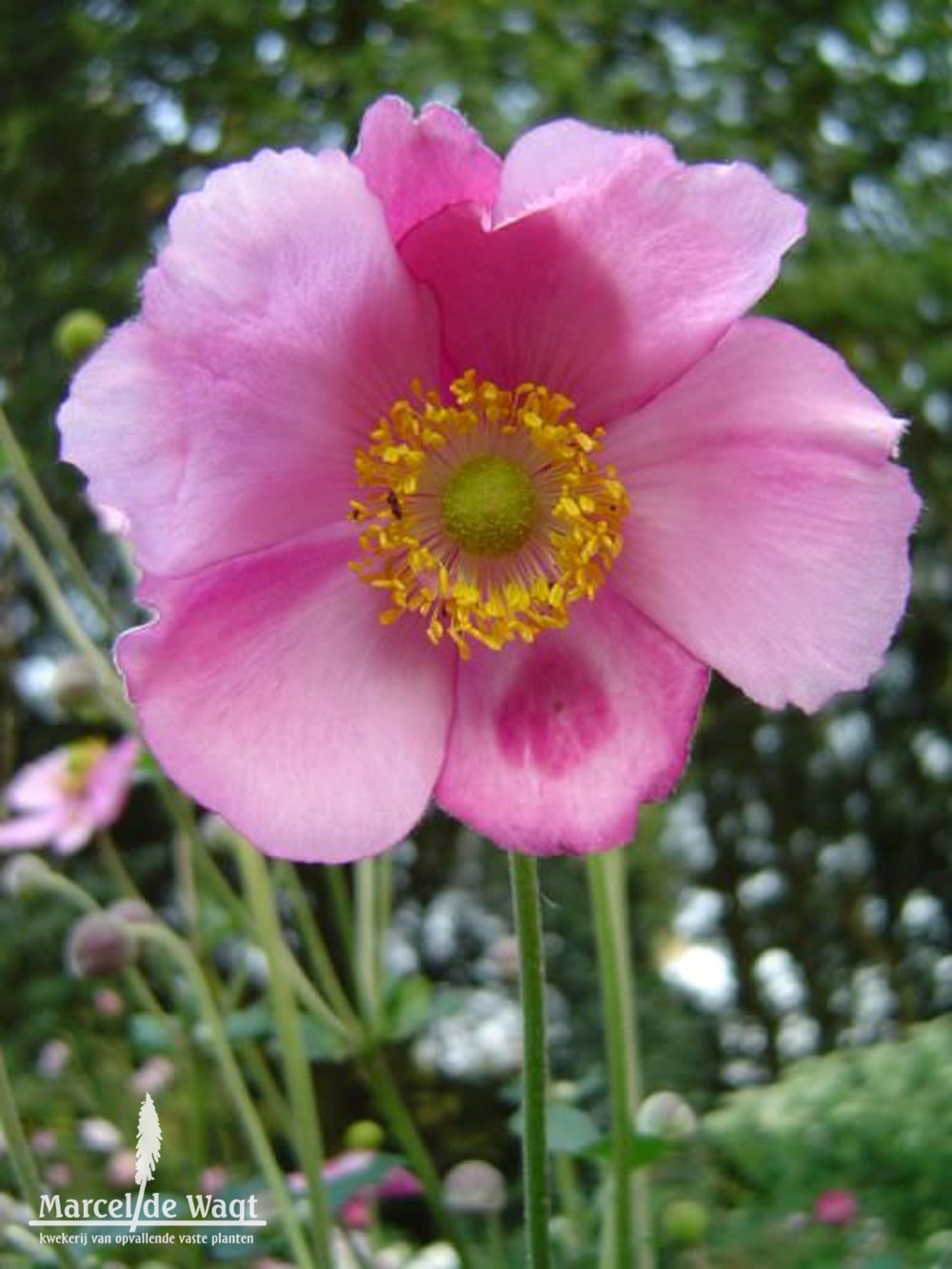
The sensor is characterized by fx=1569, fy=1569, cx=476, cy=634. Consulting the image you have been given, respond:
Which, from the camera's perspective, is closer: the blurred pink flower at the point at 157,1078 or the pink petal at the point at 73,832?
the pink petal at the point at 73,832

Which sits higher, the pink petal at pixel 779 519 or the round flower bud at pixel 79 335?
the pink petal at pixel 779 519

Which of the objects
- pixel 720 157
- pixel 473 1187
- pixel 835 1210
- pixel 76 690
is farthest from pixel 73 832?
pixel 720 157

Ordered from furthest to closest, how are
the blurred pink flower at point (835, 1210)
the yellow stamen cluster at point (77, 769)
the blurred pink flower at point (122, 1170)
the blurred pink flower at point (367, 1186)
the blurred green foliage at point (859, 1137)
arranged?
the blurred pink flower at point (122, 1170), the blurred green foliage at point (859, 1137), the blurred pink flower at point (835, 1210), the yellow stamen cluster at point (77, 769), the blurred pink flower at point (367, 1186)

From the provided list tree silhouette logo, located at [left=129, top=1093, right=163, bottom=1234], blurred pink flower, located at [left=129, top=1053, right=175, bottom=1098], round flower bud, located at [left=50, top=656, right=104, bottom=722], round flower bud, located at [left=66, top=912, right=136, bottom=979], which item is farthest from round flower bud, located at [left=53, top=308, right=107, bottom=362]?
blurred pink flower, located at [left=129, top=1053, right=175, bottom=1098]

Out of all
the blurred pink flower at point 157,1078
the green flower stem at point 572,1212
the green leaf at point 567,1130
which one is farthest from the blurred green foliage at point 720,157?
the green leaf at point 567,1130

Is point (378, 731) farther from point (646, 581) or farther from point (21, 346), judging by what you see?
point (21, 346)

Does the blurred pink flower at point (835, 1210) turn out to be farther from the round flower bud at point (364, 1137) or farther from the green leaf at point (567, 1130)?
the green leaf at point (567, 1130)

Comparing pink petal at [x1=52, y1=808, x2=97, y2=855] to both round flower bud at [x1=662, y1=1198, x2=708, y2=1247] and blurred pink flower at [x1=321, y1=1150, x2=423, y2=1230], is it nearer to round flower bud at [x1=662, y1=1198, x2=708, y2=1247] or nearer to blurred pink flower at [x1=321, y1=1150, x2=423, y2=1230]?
blurred pink flower at [x1=321, y1=1150, x2=423, y2=1230]

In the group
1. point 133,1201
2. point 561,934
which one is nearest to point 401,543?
point 133,1201
